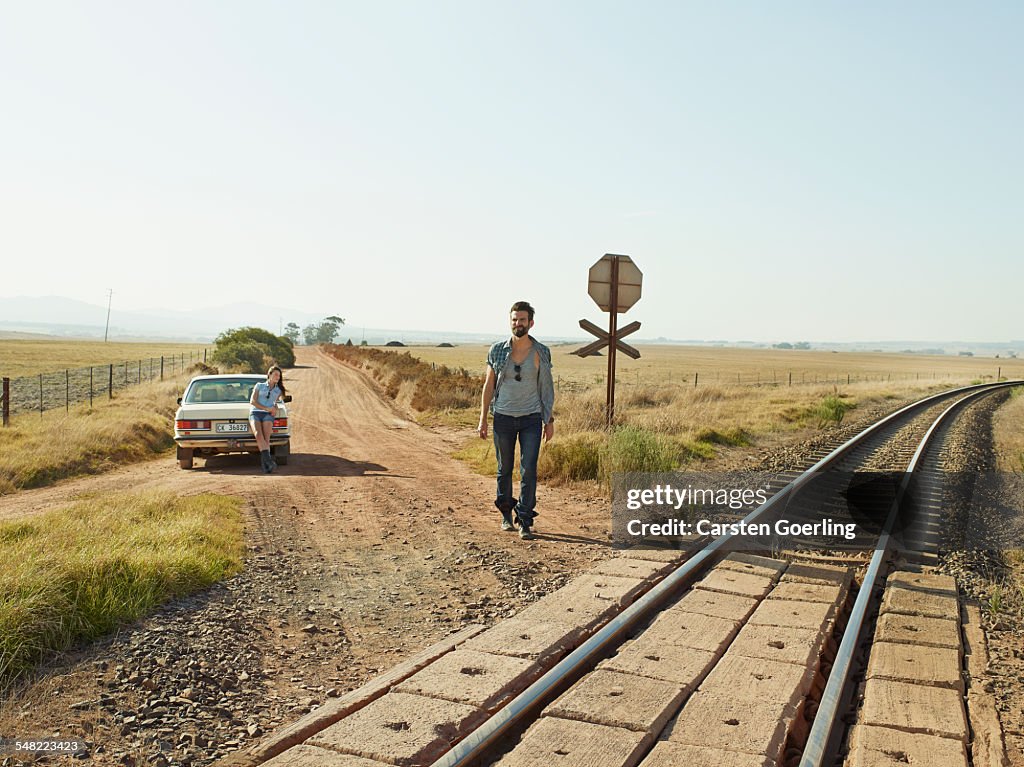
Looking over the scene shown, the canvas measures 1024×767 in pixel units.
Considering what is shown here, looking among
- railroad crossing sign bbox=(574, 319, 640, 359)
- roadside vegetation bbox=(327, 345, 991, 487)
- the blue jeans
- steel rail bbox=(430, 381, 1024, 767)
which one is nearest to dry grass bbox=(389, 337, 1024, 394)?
roadside vegetation bbox=(327, 345, 991, 487)

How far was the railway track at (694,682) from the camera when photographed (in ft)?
12.3

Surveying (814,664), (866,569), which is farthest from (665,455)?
(814,664)

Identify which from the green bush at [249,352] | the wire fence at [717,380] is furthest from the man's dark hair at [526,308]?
the green bush at [249,352]

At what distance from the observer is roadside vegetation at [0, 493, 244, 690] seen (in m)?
4.94

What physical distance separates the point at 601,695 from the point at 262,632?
2.42 m

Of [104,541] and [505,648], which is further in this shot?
[104,541]

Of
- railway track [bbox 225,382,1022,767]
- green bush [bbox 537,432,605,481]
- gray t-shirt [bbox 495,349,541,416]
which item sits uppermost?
gray t-shirt [bbox 495,349,541,416]

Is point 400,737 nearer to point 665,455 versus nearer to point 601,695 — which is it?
point 601,695

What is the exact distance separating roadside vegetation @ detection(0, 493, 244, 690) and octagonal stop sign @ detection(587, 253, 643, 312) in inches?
270

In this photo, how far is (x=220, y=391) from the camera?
603 inches

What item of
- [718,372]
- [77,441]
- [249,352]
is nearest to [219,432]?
[77,441]

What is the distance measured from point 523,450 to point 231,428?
24.8ft

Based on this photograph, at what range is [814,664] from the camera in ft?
15.5

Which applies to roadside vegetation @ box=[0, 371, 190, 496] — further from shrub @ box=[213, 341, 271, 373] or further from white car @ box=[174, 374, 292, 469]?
shrub @ box=[213, 341, 271, 373]
